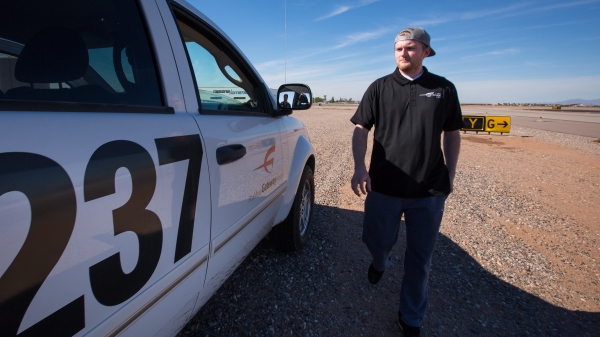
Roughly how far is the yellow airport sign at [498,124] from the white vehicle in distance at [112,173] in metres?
15.5

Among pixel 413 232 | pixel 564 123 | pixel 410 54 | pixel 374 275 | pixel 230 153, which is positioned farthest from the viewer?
pixel 564 123

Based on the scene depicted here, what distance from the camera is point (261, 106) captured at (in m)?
→ 2.55

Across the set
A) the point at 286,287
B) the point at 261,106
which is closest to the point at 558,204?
the point at 286,287

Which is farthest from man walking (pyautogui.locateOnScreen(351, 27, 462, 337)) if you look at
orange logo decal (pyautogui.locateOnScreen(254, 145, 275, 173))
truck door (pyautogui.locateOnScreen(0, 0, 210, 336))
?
truck door (pyautogui.locateOnScreen(0, 0, 210, 336))

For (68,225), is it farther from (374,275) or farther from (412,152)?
(374,275)

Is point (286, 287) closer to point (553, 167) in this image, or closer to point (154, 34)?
point (154, 34)

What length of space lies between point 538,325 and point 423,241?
1.23 meters

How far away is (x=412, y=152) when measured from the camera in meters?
2.06

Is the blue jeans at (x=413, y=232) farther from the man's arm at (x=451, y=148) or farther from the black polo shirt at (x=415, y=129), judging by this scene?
the man's arm at (x=451, y=148)

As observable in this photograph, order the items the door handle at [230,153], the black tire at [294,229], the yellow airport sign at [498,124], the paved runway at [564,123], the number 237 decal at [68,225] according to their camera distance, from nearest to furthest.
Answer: the number 237 decal at [68,225] < the door handle at [230,153] < the black tire at [294,229] < the yellow airport sign at [498,124] < the paved runway at [564,123]

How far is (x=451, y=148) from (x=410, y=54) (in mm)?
687

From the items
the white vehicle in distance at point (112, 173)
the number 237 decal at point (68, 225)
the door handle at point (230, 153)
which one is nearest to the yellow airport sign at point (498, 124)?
the white vehicle in distance at point (112, 173)

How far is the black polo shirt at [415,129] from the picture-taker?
2.02 metres

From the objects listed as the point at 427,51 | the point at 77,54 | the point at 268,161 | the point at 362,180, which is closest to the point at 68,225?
the point at 77,54
